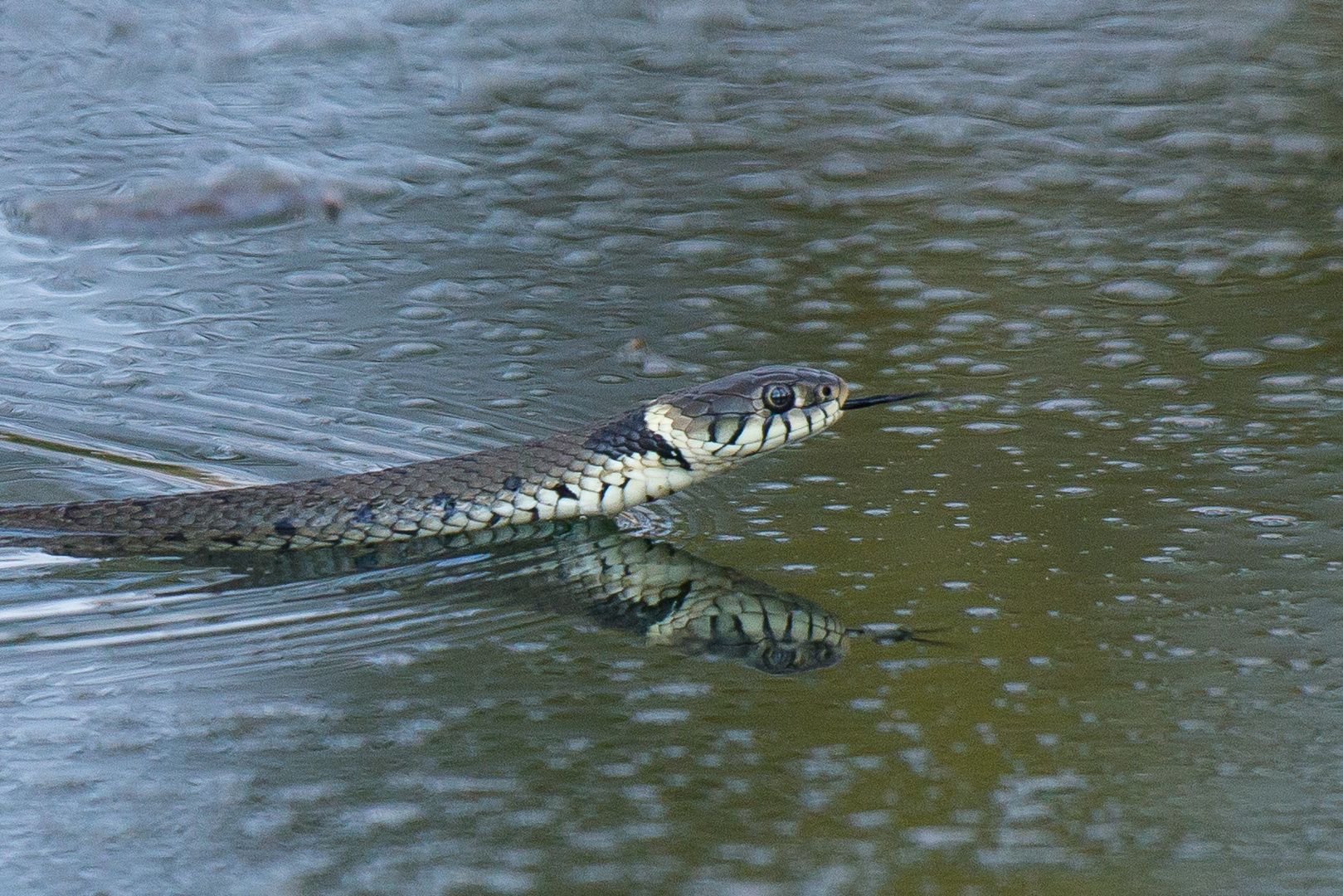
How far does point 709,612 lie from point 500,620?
0.36m

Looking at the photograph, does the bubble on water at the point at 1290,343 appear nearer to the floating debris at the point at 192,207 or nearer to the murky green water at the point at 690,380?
the murky green water at the point at 690,380

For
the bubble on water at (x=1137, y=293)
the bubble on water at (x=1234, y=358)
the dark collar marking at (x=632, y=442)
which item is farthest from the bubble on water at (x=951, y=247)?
the dark collar marking at (x=632, y=442)

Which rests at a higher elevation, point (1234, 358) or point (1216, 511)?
point (1234, 358)

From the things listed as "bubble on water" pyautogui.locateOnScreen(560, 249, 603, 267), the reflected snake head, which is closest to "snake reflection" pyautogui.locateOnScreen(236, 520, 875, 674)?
the reflected snake head

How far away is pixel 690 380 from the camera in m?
3.90

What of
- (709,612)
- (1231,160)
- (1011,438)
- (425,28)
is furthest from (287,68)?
(709,612)

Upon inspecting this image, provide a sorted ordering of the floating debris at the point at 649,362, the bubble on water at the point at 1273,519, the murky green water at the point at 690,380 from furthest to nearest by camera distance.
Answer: the floating debris at the point at 649,362 → the bubble on water at the point at 1273,519 → the murky green water at the point at 690,380

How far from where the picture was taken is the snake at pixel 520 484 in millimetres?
3322

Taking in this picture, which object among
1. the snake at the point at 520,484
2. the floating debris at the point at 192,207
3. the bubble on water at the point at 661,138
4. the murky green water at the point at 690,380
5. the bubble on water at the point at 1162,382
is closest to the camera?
the murky green water at the point at 690,380

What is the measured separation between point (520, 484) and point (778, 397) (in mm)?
559

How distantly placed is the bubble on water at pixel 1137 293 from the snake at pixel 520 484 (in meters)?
1.08

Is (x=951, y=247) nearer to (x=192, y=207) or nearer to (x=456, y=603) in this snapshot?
(x=456, y=603)

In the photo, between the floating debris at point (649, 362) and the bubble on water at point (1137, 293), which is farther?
the bubble on water at point (1137, 293)

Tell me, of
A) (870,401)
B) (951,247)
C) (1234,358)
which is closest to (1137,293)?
(1234,358)
